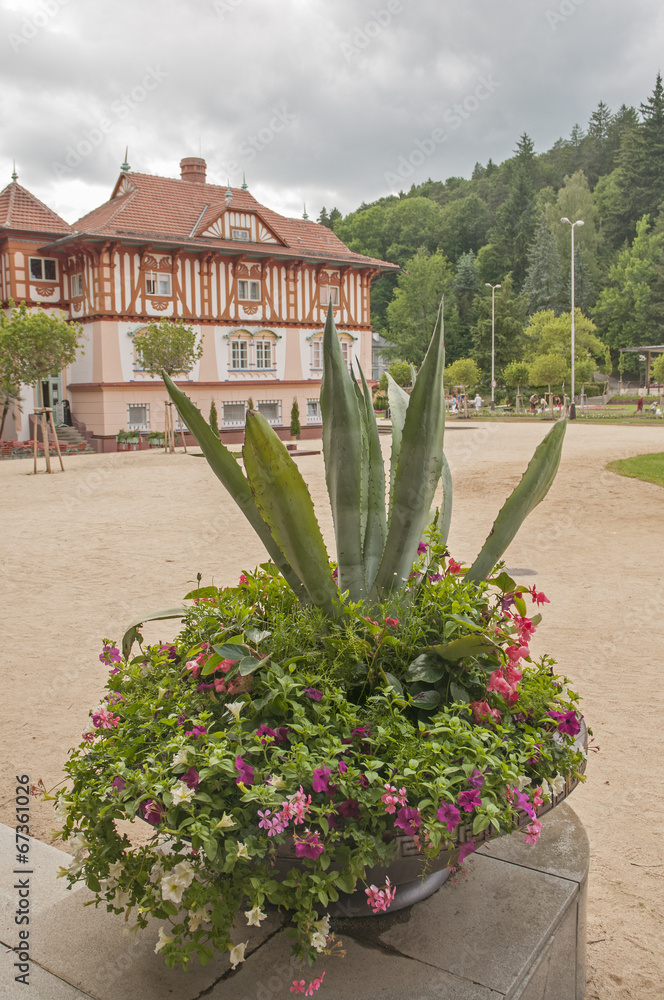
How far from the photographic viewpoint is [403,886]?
2078 mm

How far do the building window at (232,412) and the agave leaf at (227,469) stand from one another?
30473mm

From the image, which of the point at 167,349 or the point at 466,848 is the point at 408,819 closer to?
the point at 466,848

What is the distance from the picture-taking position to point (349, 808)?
1774 mm

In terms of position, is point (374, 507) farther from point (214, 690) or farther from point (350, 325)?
point (350, 325)

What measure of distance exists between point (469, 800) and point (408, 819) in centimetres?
15

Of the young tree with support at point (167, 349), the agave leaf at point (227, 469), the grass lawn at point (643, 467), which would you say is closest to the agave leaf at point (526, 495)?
the agave leaf at point (227, 469)

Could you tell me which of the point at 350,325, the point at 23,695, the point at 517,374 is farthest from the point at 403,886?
the point at 517,374

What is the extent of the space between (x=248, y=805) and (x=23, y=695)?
355 centimetres

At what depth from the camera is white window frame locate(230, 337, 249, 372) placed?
3281cm

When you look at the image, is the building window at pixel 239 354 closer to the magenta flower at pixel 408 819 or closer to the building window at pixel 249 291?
the building window at pixel 249 291

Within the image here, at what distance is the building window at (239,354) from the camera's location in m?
32.8

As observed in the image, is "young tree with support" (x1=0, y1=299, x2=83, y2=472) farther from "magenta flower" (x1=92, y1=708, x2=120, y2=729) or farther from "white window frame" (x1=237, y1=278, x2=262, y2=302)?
"magenta flower" (x1=92, y1=708, x2=120, y2=729)

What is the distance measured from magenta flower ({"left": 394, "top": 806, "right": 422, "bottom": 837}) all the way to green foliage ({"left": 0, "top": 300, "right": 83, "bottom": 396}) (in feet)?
77.9

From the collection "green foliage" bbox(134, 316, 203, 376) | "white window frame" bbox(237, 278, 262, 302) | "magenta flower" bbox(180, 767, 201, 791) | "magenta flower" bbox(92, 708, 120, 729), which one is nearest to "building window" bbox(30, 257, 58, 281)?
"green foliage" bbox(134, 316, 203, 376)
